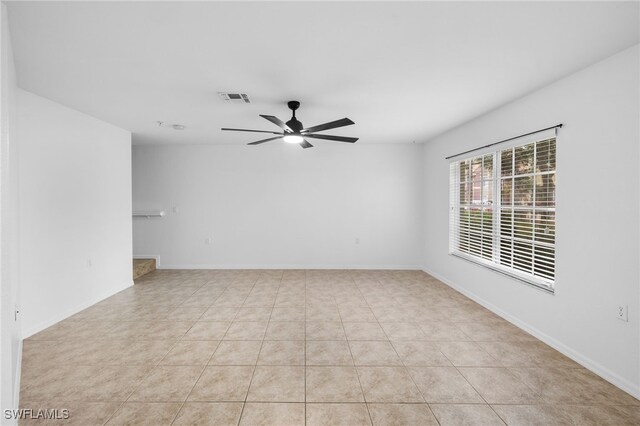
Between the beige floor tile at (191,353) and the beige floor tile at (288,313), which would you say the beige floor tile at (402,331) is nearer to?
the beige floor tile at (288,313)

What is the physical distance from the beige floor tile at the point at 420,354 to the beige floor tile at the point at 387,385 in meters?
0.19

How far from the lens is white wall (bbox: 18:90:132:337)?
3.15m

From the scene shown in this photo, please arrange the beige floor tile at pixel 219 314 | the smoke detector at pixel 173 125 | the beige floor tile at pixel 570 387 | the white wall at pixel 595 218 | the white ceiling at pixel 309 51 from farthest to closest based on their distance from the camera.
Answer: the smoke detector at pixel 173 125 < the beige floor tile at pixel 219 314 < the white wall at pixel 595 218 < the beige floor tile at pixel 570 387 < the white ceiling at pixel 309 51

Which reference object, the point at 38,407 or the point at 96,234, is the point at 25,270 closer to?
the point at 96,234

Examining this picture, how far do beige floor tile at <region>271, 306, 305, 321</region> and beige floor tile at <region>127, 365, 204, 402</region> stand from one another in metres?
1.23

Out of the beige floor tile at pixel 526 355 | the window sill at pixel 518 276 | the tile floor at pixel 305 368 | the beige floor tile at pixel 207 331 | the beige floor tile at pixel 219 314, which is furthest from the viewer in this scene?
the beige floor tile at pixel 219 314

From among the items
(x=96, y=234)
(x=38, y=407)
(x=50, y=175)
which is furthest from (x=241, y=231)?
(x=38, y=407)

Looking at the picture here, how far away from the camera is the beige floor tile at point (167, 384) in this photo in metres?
2.09

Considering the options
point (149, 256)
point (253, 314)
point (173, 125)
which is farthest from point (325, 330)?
point (149, 256)

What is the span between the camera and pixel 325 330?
322 centimetres

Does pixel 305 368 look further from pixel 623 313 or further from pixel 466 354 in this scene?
pixel 623 313

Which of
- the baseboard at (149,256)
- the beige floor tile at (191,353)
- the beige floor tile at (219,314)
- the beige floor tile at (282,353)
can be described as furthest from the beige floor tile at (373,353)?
the baseboard at (149,256)

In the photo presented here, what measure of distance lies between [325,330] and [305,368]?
0.79 metres

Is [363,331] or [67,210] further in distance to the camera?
[67,210]
